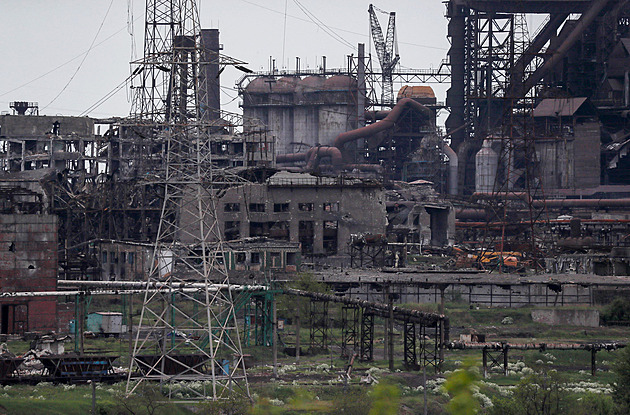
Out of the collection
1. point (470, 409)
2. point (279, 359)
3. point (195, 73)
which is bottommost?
point (279, 359)

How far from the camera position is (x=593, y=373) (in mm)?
41156

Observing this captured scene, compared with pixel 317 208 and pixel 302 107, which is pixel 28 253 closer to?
pixel 317 208

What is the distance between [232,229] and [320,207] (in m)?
6.59

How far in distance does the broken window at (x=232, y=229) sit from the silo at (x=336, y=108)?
5163cm

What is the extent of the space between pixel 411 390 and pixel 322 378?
4098 mm

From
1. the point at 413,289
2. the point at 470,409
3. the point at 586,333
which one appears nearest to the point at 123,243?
the point at 413,289

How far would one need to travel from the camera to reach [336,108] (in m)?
128

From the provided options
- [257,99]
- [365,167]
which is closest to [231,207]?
[365,167]

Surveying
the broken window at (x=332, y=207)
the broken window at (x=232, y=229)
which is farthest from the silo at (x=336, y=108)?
the broken window at (x=232, y=229)

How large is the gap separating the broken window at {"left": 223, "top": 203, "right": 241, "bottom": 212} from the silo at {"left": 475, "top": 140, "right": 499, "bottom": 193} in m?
42.0

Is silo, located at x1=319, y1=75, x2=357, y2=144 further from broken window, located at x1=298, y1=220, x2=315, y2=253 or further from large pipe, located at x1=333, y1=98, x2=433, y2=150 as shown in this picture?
broken window, located at x1=298, y1=220, x2=315, y2=253

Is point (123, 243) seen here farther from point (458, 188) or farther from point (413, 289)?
point (458, 188)

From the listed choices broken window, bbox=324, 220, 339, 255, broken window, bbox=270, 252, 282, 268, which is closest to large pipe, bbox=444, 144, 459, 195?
broken window, bbox=324, 220, 339, 255

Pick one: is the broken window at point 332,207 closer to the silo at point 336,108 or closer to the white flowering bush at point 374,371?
the white flowering bush at point 374,371
